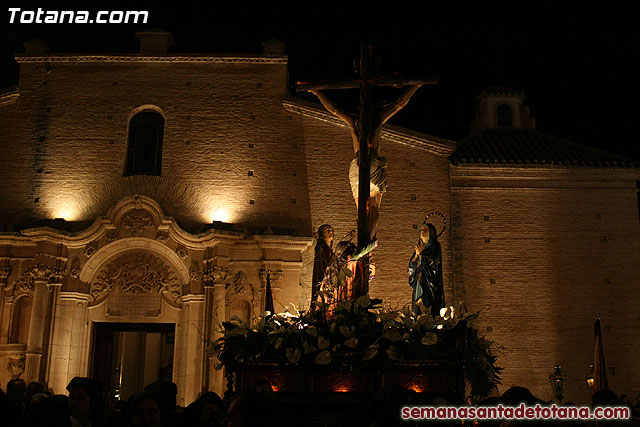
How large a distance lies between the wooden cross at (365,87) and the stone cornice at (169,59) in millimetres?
10184

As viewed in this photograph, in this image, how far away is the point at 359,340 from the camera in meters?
8.61

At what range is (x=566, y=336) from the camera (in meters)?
18.9

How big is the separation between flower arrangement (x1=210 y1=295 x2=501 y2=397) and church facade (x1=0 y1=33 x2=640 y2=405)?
30.0 feet

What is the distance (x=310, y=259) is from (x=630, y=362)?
8.49 meters

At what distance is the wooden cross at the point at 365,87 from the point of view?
393 inches

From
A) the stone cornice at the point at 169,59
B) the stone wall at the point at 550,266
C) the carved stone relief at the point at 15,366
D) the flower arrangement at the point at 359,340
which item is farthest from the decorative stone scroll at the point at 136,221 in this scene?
the flower arrangement at the point at 359,340

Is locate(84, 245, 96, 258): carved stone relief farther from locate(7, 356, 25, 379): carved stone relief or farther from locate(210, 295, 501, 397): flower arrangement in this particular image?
locate(210, 295, 501, 397): flower arrangement

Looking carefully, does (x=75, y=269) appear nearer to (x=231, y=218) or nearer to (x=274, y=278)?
(x=231, y=218)

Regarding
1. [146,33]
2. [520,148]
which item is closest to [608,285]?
[520,148]

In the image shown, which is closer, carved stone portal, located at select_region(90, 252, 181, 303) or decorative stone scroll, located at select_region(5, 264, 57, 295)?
decorative stone scroll, located at select_region(5, 264, 57, 295)

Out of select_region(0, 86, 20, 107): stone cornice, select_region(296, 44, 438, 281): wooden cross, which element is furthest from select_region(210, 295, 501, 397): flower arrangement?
select_region(0, 86, 20, 107): stone cornice

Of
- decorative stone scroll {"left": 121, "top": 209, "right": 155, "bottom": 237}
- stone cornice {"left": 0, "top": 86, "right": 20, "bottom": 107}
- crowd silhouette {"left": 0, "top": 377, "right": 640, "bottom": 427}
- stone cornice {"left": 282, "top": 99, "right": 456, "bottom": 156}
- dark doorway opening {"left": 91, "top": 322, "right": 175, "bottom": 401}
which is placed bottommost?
crowd silhouette {"left": 0, "top": 377, "right": 640, "bottom": 427}

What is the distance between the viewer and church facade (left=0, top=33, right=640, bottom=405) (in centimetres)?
1848

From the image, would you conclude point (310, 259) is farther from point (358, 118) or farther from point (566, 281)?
point (358, 118)
